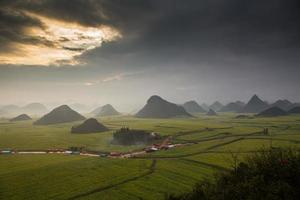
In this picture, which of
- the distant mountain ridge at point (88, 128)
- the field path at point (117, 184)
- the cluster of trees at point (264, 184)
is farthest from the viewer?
the distant mountain ridge at point (88, 128)

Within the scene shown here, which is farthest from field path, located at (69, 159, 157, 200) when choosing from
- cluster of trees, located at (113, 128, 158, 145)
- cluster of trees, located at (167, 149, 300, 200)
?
cluster of trees, located at (113, 128, 158, 145)

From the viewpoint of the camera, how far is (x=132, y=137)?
126 meters

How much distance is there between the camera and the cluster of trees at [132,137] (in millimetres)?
119900

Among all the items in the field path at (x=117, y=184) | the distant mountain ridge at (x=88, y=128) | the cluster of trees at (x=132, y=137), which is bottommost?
the field path at (x=117, y=184)

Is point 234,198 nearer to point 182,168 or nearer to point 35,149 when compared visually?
point 182,168

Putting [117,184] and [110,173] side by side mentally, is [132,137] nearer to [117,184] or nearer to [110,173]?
[110,173]

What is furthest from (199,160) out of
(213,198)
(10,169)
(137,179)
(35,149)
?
(35,149)

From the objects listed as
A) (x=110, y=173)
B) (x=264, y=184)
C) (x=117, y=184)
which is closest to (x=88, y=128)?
(x=110, y=173)

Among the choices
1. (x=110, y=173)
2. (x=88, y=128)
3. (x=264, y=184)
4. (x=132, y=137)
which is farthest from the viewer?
(x=88, y=128)

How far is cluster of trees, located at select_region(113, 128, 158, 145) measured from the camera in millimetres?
119900

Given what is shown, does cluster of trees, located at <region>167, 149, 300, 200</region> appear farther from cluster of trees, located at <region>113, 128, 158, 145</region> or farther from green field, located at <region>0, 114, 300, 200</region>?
cluster of trees, located at <region>113, 128, 158, 145</region>

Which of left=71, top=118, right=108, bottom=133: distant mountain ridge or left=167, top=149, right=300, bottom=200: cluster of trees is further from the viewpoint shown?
left=71, top=118, right=108, bottom=133: distant mountain ridge

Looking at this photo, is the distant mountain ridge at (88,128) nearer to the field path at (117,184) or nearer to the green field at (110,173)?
the green field at (110,173)

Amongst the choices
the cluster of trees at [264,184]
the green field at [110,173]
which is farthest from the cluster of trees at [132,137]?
the cluster of trees at [264,184]
